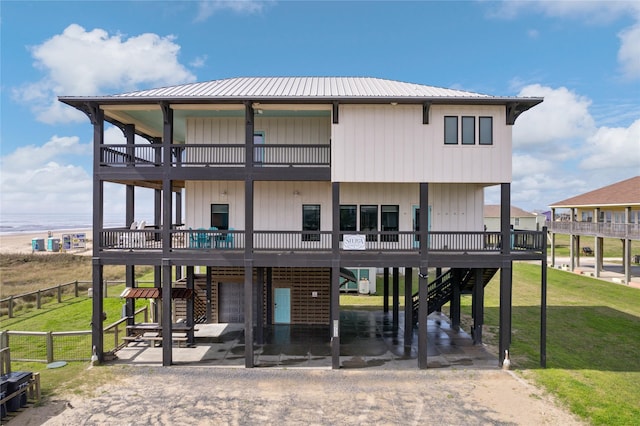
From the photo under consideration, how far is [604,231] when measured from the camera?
35.3 metres

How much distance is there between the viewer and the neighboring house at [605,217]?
32750mm

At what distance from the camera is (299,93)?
1482 centimetres

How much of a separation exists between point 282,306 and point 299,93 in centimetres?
1129

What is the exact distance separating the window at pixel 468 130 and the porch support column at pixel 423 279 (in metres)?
2.43

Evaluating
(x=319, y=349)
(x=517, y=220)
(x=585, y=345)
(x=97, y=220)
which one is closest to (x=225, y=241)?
(x=97, y=220)

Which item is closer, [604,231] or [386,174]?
[386,174]

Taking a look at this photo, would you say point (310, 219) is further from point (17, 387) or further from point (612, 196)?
point (612, 196)

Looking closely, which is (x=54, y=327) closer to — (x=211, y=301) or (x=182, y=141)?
(x=211, y=301)

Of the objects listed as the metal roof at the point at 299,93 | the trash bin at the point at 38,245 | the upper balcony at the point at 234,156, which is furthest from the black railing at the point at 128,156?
the trash bin at the point at 38,245

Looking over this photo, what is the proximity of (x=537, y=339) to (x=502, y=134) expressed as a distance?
398 inches

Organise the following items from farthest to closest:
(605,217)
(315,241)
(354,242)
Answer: (605,217)
(315,241)
(354,242)

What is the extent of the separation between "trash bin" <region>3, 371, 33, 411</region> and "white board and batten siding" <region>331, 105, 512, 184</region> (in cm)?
1173

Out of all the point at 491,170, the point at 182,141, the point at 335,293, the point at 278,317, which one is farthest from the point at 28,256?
the point at 491,170

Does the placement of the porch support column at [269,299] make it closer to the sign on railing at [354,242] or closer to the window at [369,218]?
the window at [369,218]
